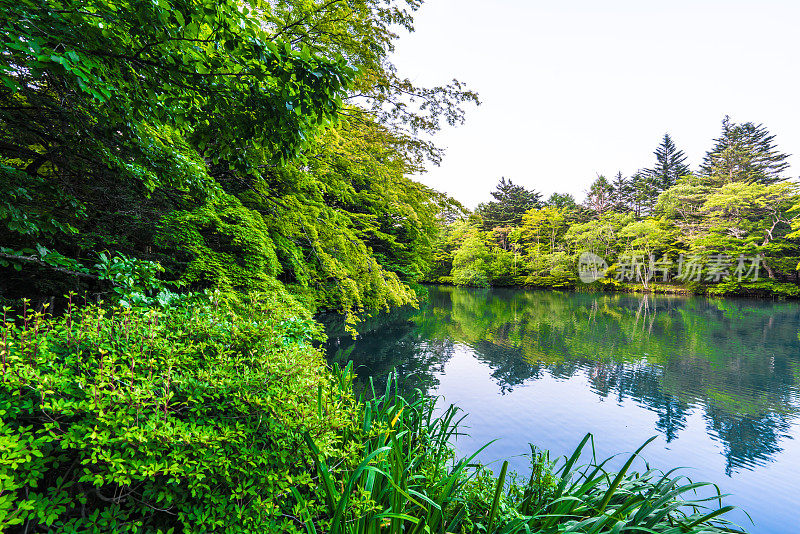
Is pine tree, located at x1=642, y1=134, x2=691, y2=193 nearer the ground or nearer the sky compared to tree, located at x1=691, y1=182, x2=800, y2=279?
nearer the sky

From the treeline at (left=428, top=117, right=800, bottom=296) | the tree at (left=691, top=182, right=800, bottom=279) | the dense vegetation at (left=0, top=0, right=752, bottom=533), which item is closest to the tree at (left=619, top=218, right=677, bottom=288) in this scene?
the treeline at (left=428, top=117, right=800, bottom=296)

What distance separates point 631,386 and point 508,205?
33706 millimetres

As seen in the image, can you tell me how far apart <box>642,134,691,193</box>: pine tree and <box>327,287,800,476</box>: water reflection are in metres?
23.8

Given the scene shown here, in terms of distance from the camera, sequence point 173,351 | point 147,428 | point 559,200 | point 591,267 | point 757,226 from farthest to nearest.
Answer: point 559,200
point 591,267
point 757,226
point 173,351
point 147,428

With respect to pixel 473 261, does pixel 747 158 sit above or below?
above

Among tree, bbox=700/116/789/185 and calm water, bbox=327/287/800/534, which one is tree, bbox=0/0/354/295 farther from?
tree, bbox=700/116/789/185

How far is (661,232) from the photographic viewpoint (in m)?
24.9

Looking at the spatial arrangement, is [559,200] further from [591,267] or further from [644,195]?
[591,267]

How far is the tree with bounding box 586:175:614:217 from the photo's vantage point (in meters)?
34.6

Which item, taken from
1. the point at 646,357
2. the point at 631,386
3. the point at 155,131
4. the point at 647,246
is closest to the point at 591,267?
the point at 647,246

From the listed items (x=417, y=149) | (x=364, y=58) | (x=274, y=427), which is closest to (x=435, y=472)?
(x=274, y=427)

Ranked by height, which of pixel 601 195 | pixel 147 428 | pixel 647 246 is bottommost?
pixel 147 428

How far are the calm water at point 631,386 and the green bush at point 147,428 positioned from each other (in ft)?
8.72

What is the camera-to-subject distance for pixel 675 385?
6953 millimetres
